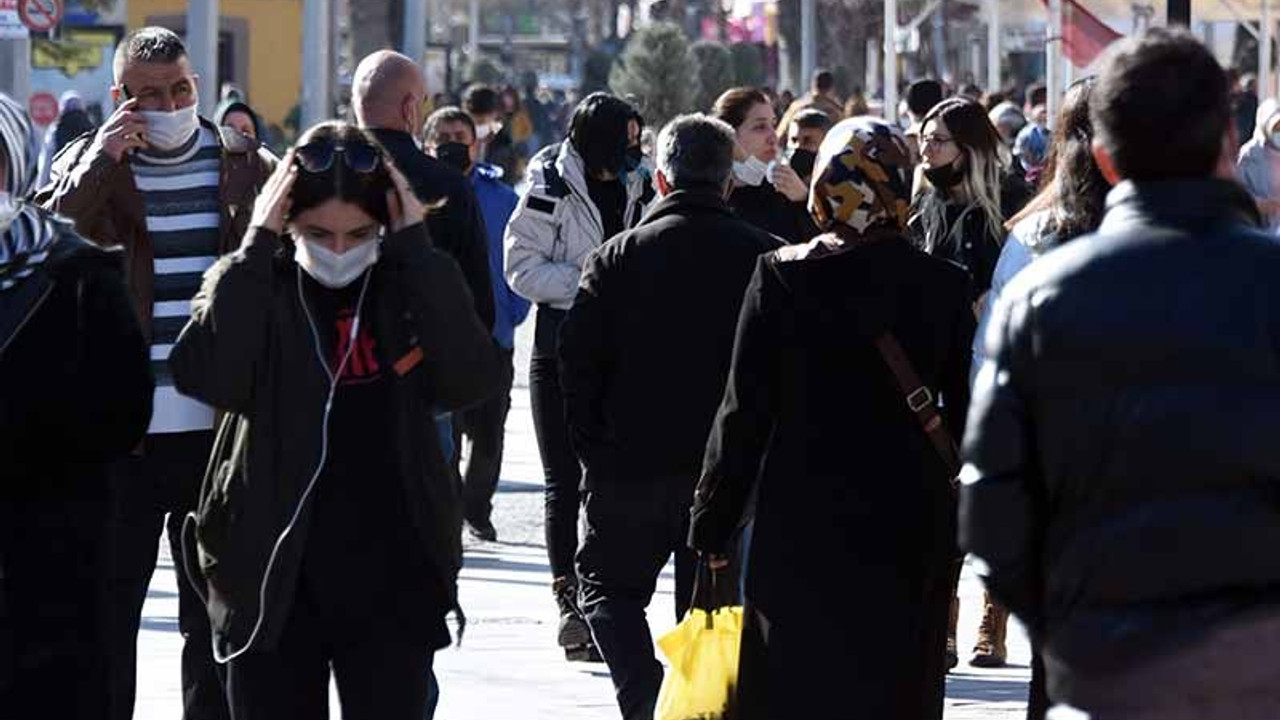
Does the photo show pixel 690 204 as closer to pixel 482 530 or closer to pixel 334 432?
pixel 334 432

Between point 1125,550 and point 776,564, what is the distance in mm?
2183

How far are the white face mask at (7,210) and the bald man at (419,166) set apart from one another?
2659mm

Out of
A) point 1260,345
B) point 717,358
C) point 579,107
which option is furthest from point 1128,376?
point 579,107

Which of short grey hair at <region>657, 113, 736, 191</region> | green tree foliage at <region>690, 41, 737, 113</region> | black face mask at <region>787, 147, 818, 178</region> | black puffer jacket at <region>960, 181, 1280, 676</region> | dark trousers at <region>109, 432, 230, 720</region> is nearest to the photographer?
black puffer jacket at <region>960, 181, 1280, 676</region>

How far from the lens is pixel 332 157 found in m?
6.14

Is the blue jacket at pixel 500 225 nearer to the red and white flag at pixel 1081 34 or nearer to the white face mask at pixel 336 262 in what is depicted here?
the white face mask at pixel 336 262

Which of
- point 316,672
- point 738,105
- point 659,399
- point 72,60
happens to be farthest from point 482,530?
→ point 72,60

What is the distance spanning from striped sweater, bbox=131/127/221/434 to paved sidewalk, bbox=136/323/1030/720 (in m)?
1.70

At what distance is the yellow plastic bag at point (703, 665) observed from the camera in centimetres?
686

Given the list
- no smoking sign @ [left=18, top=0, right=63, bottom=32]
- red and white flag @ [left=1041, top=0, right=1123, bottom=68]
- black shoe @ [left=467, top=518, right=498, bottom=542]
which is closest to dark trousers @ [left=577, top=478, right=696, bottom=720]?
black shoe @ [left=467, top=518, right=498, bottom=542]

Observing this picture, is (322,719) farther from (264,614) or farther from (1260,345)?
(1260,345)

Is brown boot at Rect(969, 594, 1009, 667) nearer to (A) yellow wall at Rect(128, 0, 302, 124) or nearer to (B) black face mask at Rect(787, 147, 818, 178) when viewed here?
(B) black face mask at Rect(787, 147, 818, 178)

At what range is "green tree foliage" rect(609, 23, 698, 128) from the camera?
37219mm

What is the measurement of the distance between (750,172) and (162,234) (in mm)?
3683
